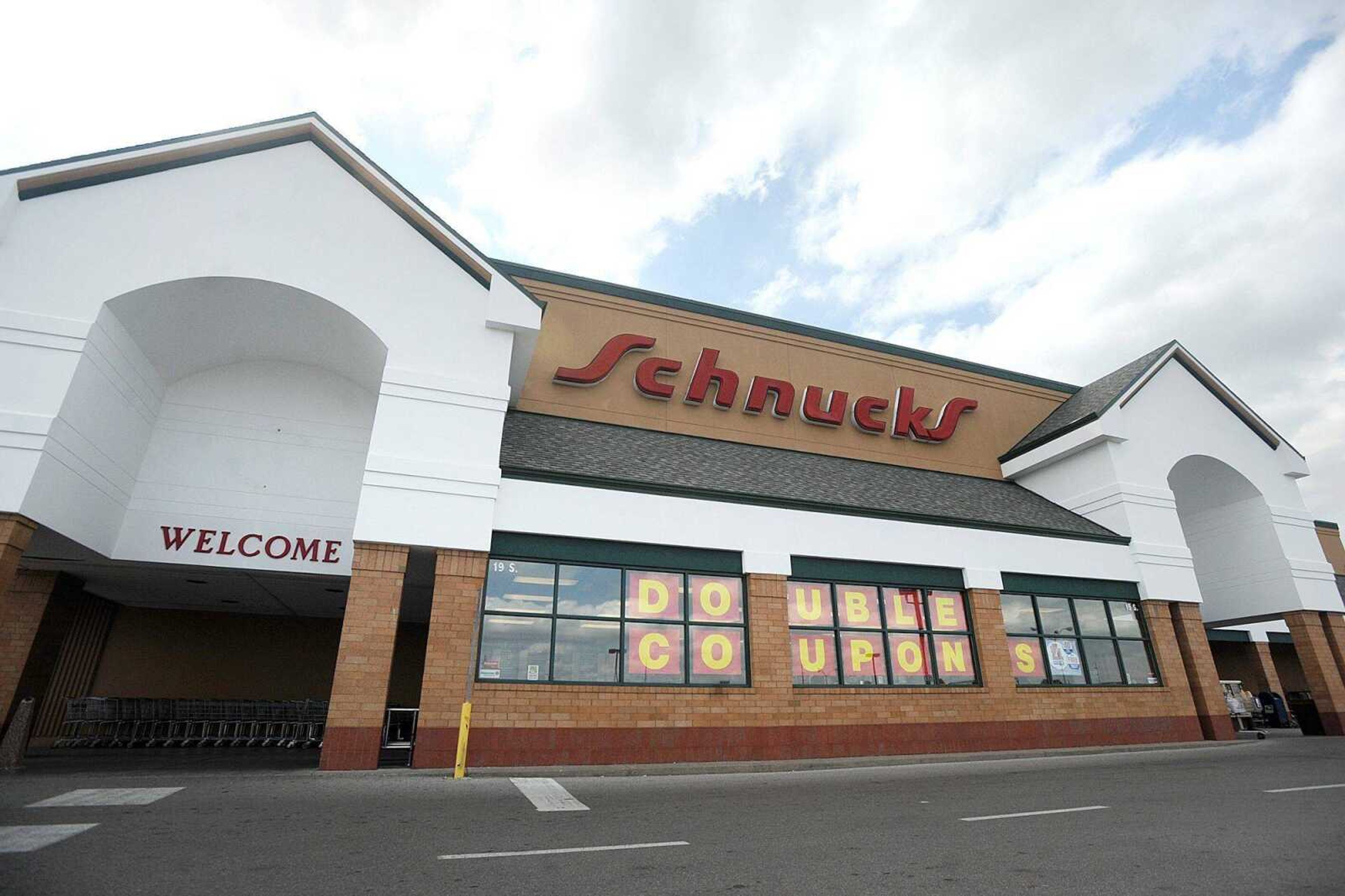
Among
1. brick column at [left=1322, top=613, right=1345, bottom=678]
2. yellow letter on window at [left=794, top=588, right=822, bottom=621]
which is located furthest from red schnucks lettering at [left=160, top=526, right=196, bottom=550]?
brick column at [left=1322, top=613, right=1345, bottom=678]

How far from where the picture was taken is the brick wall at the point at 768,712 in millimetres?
11977

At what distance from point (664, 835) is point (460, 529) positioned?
25.0ft

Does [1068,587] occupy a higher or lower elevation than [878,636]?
higher

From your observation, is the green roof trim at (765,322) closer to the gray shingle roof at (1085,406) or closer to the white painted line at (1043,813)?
the gray shingle roof at (1085,406)

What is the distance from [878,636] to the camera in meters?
15.5

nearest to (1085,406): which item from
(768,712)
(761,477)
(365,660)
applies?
(761,477)

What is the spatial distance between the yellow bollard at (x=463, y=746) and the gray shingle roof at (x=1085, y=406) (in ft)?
62.1

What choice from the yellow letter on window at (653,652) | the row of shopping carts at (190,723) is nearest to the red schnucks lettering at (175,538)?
the row of shopping carts at (190,723)

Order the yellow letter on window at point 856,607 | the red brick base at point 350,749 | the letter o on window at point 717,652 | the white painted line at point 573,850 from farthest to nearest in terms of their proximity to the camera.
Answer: the yellow letter on window at point 856,607, the letter o on window at point 717,652, the red brick base at point 350,749, the white painted line at point 573,850

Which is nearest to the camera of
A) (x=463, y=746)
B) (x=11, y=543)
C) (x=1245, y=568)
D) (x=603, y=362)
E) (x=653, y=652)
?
(x=11, y=543)

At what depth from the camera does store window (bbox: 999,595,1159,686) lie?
16.8 m

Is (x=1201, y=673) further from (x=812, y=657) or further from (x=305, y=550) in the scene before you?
(x=305, y=550)

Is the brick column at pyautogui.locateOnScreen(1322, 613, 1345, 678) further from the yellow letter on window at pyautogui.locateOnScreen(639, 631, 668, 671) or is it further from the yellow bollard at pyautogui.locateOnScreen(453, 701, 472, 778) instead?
the yellow bollard at pyautogui.locateOnScreen(453, 701, 472, 778)

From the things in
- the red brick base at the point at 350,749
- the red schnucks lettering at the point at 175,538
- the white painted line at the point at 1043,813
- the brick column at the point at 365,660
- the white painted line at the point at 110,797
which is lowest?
the white painted line at the point at 1043,813
